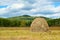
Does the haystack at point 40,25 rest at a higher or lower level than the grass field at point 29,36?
higher

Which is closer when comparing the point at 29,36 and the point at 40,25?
the point at 29,36

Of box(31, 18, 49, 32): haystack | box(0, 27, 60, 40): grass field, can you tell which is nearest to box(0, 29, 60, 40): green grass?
box(0, 27, 60, 40): grass field

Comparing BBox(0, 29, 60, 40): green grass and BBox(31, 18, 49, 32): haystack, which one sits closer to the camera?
BBox(0, 29, 60, 40): green grass

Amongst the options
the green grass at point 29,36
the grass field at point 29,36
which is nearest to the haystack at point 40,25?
the grass field at point 29,36

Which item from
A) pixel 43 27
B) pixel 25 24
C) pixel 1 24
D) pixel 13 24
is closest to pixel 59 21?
pixel 25 24

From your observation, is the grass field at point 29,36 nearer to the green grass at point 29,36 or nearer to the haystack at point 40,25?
the green grass at point 29,36

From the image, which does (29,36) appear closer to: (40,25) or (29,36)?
(29,36)

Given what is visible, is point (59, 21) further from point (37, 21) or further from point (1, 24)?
point (37, 21)

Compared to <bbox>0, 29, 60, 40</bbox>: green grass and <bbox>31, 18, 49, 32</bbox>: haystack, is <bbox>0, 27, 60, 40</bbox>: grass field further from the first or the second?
<bbox>31, 18, 49, 32</bbox>: haystack

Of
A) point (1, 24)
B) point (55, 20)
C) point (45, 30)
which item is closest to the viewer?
point (45, 30)

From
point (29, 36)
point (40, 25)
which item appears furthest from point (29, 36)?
point (40, 25)

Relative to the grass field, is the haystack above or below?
above

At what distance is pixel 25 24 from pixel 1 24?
25.1ft

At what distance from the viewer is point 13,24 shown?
→ 59.1 metres
